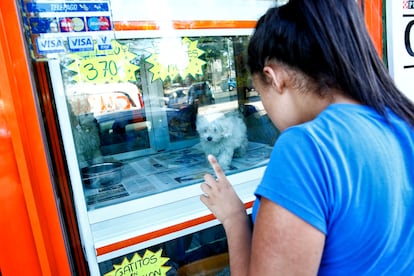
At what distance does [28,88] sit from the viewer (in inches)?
34.4

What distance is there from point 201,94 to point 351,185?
3.86 ft

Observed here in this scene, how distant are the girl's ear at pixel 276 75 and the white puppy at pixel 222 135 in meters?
1.01

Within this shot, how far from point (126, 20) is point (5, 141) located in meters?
0.57

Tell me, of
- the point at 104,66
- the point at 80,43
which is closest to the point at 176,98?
the point at 104,66

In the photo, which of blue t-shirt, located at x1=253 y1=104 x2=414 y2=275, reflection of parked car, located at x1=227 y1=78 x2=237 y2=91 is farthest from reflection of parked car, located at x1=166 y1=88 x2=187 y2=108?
blue t-shirt, located at x1=253 y1=104 x2=414 y2=275

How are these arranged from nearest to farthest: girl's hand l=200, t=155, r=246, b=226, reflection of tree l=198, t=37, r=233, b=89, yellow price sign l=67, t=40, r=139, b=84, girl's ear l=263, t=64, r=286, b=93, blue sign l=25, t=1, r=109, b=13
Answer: girl's ear l=263, t=64, r=286, b=93, girl's hand l=200, t=155, r=246, b=226, blue sign l=25, t=1, r=109, b=13, yellow price sign l=67, t=40, r=139, b=84, reflection of tree l=198, t=37, r=233, b=89

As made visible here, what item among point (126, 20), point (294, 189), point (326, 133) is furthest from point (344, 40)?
point (126, 20)

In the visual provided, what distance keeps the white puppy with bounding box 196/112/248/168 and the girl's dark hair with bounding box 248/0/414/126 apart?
1.03 meters

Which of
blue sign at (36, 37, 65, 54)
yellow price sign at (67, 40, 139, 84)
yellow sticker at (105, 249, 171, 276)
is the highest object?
blue sign at (36, 37, 65, 54)

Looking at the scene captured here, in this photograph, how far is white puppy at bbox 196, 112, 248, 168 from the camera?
1692mm

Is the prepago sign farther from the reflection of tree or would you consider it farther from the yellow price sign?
the yellow price sign

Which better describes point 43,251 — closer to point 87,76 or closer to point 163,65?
point 87,76

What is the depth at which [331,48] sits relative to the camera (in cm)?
61

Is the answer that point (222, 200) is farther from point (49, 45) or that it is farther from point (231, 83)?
point (231, 83)
